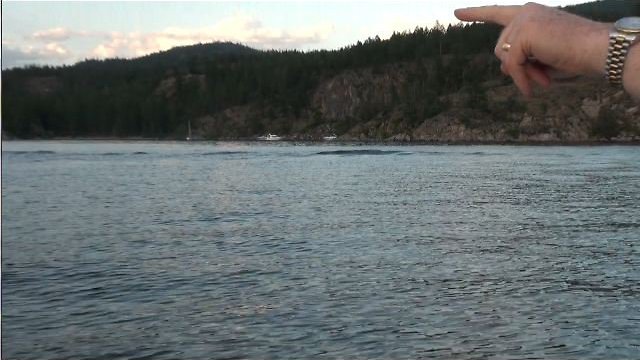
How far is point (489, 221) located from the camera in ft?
122

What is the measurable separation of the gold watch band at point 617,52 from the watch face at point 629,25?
0.05 m

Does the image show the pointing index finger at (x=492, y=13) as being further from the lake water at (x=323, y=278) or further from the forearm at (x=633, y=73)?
the lake water at (x=323, y=278)

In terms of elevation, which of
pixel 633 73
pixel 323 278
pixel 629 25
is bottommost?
pixel 323 278

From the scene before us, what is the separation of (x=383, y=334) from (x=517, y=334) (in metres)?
2.55

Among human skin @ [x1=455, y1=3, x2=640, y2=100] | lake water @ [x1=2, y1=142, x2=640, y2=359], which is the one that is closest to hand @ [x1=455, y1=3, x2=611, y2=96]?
human skin @ [x1=455, y1=3, x2=640, y2=100]

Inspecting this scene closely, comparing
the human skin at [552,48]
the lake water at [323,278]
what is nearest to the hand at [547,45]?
the human skin at [552,48]

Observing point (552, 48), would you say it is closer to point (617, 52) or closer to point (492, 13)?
point (617, 52)

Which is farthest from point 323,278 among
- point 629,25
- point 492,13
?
point 629,25

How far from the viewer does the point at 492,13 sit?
2.90 metres

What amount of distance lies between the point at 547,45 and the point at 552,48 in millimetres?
21

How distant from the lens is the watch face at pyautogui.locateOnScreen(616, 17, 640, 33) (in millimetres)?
2688

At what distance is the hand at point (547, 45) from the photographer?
264 centimetres

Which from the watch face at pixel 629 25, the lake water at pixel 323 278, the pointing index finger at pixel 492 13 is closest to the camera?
the watch face at pixel 629 25

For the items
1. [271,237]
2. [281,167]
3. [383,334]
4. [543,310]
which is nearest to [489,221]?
[271,237]
